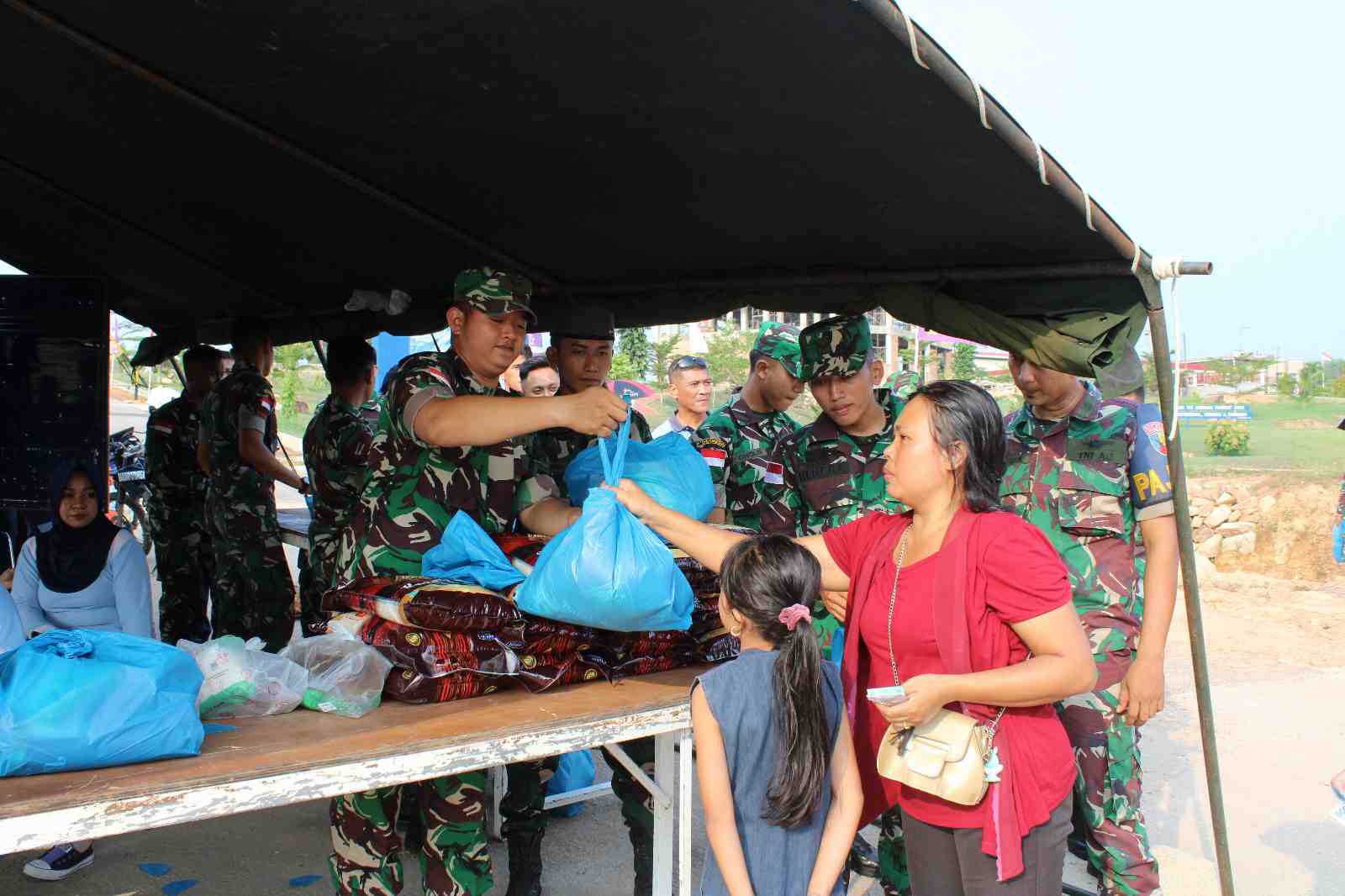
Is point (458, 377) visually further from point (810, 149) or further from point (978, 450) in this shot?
point (978, 450)

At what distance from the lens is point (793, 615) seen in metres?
2.14

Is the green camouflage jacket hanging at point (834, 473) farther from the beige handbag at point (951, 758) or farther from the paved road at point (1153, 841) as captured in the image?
the paved road at point (1153, 841)

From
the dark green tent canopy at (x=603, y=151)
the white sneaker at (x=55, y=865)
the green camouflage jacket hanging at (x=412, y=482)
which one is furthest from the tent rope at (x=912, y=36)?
the white sneaker at (x=55, y=865)

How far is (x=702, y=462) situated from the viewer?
3045 mm

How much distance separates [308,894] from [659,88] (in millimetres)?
2874

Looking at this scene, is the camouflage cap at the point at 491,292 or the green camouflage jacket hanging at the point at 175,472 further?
the green camouflage jacket hanging at the point at 175,472

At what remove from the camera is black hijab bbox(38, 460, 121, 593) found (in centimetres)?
363

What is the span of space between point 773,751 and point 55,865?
2.90 meters

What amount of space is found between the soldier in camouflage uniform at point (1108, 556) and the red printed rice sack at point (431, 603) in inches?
64.3

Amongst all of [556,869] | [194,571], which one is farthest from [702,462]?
[194,571]

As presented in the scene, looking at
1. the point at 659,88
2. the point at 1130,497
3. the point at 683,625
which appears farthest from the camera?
the point at 1130,497

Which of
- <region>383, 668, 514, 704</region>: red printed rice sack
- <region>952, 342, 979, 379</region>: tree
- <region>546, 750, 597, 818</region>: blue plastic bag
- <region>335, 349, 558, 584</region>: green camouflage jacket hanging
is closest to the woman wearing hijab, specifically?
<region>335, 349, 558, 584</region>: green camouflage jacket hanging

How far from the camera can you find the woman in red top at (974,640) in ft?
6.75

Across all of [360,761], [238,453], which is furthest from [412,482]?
[238,453]
